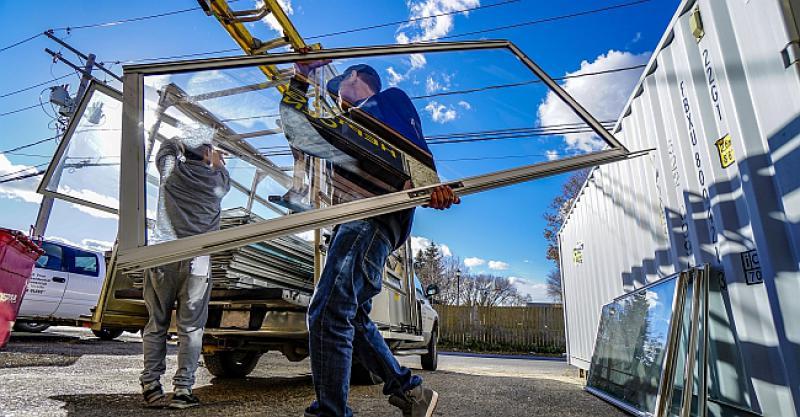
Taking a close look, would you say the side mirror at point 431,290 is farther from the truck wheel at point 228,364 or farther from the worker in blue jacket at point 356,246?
the worker in blue jacket at point 356,246

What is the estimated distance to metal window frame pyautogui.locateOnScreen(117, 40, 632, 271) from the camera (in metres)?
1.47

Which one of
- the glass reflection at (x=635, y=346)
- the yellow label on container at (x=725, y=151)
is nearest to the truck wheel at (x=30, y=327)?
the glass reflection at (x=635, y=346)

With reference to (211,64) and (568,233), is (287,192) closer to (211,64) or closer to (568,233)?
(211,64)

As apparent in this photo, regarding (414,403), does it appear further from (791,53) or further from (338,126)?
(791,53)

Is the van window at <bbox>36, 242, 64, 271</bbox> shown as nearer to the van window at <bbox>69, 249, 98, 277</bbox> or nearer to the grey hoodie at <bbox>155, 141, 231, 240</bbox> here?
the van window at <bbox>69, 249, 98, 277</bbox>

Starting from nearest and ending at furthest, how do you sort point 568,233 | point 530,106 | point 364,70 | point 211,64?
1. point 211,64
2. point 364,70
3. point 530,106
4. point 568,233

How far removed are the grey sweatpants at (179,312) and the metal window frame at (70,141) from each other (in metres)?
0.59

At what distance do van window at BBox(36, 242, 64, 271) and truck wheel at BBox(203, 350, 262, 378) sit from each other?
15.6ft

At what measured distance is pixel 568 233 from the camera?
631cm

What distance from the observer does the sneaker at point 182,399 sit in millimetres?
2572

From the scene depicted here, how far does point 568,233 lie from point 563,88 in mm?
4280

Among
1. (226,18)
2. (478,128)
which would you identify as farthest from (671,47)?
(226,18)

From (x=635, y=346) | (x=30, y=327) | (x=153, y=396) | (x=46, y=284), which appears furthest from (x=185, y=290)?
(x=30, y=327)

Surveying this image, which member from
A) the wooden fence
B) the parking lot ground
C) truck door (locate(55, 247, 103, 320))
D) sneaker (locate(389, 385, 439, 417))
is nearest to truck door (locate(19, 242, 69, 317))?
truck door (locate(55, 247, 103, 320))
